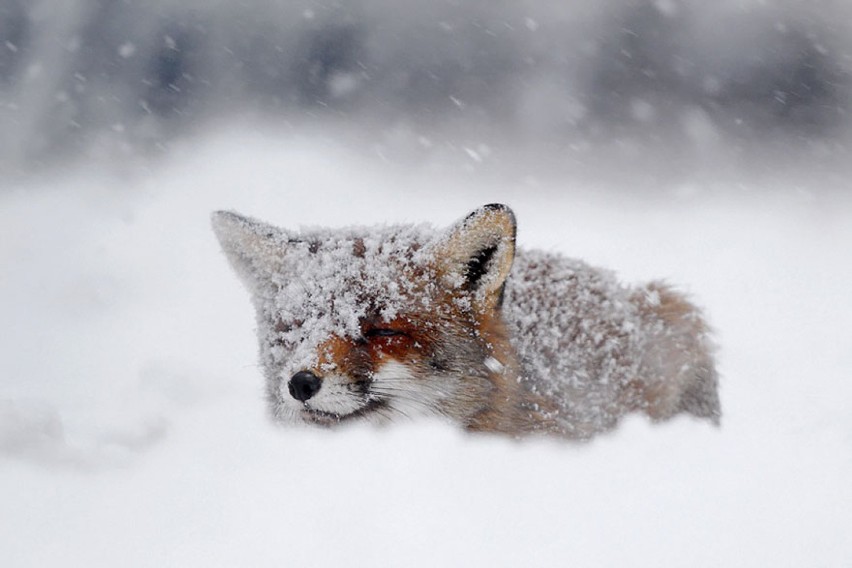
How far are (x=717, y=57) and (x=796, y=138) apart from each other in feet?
8.22

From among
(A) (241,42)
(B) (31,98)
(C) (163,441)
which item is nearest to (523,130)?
(A) (241,42)

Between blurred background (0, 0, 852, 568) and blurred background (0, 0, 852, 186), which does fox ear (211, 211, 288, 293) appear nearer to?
blurred background (0, 0, 852, 568)

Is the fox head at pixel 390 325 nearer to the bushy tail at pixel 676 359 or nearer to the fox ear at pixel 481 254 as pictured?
the fox ear at pixel 481 254

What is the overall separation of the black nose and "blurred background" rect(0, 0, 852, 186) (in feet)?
34.2

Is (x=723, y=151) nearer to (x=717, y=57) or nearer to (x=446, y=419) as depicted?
(x=717, y=57)

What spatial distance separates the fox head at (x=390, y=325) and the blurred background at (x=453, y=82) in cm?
976

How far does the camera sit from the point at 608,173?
1370 centimetres

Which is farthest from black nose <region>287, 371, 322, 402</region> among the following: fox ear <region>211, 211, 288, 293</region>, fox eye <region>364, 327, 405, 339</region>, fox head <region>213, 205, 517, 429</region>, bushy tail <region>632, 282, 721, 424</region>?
bushy tail <region>632, 282, 721, 424</region>

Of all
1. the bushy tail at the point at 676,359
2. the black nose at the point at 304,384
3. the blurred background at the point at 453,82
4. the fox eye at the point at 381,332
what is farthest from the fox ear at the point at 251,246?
the blurred background at the point at 453,82

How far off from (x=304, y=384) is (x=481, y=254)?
3.67ft

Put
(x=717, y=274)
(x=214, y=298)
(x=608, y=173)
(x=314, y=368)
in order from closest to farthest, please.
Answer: (x=314, y=368) → (x=214, y=298) → (x=717, y=274) → (x=608, y=173)

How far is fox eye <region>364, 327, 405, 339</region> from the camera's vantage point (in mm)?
3465

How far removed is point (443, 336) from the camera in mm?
3609

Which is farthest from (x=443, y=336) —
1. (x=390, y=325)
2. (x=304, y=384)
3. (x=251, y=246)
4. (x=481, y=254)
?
(x=251, y=246)
